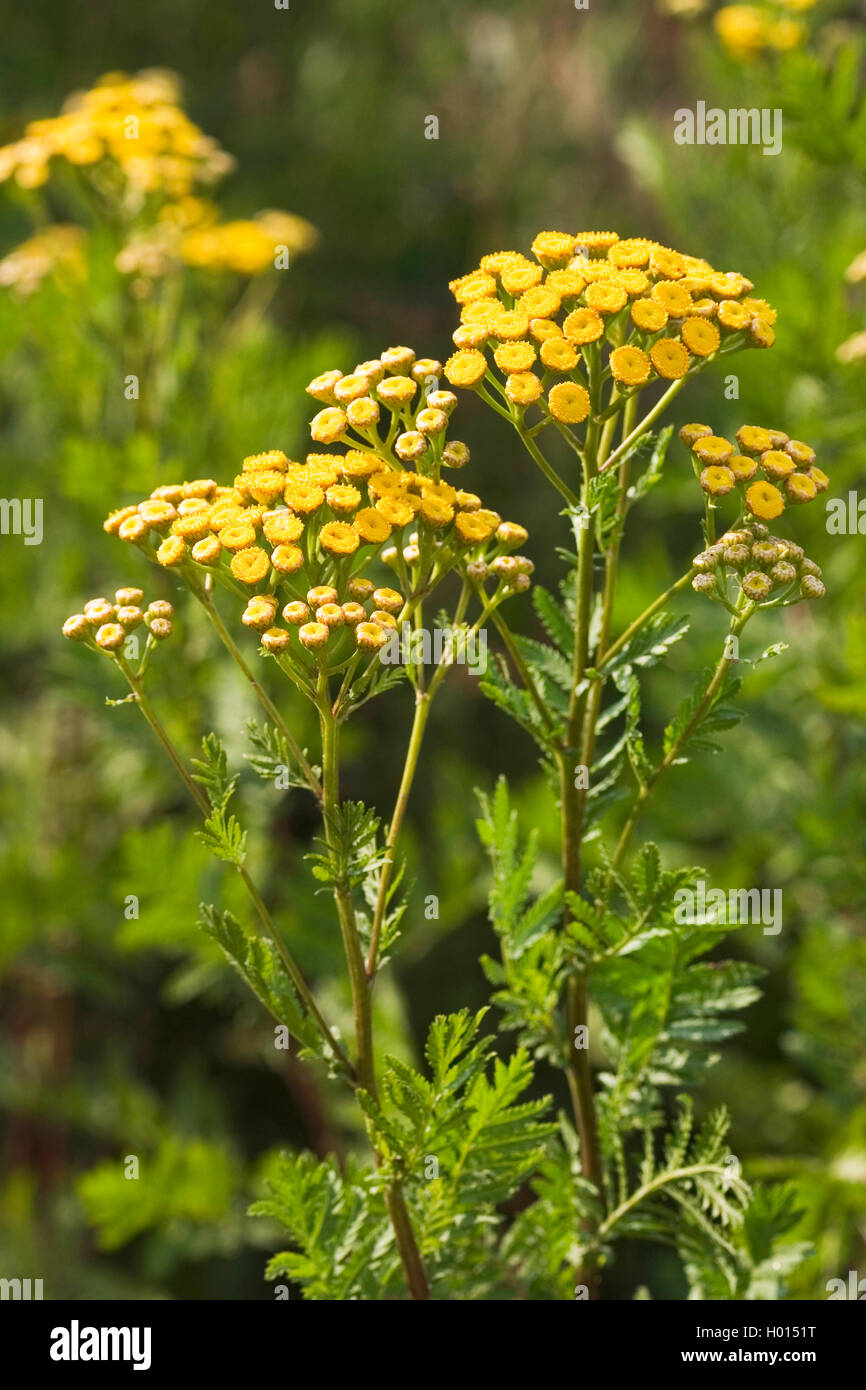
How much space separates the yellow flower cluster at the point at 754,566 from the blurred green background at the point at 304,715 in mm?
572

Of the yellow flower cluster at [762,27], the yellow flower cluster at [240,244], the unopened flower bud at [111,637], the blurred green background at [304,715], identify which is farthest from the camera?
the yellow flower cluster at [762,27]

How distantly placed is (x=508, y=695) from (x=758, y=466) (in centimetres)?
26

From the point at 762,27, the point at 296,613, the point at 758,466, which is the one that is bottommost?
the point at 296,613

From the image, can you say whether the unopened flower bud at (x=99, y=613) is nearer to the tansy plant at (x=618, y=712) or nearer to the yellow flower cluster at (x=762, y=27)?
the tansy plant at (x=618, y=712)

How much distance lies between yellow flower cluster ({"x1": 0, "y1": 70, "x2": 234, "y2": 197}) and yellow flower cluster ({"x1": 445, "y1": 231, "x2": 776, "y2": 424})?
103 cm

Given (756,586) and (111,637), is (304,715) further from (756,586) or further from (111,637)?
(756,586)

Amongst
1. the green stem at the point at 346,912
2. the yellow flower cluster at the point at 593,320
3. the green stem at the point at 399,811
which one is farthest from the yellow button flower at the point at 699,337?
the green stem at the point at 346,912

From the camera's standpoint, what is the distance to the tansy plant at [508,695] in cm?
89

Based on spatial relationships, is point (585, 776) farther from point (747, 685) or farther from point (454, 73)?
point (454, 73)

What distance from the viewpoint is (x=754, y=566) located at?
0.93 m

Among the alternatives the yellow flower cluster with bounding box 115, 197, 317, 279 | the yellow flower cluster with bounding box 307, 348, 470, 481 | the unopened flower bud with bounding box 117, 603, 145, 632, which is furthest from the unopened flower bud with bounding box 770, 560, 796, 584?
the yellow flower cluster with bounding box 115, 197, 317, 279

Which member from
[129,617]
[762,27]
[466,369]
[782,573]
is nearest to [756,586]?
[782,573]
